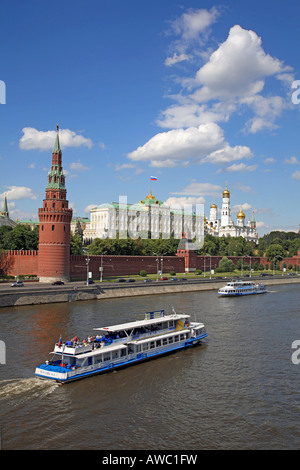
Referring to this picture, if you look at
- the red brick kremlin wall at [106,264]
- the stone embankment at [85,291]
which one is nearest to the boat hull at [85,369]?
the stone embankment at [85,291]

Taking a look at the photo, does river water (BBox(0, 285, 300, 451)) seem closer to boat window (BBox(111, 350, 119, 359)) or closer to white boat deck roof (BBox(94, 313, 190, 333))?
boat window (BBox(111, 350, 119, 359))

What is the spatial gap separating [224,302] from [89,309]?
18953 mm

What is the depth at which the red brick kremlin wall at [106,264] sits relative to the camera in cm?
6831

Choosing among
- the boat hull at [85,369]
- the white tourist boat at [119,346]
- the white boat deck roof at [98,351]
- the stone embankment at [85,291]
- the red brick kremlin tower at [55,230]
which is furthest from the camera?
the red brick kremlin tower at [55,230]

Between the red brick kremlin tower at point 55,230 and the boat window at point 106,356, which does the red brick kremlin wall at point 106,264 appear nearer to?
the red brick kremlin tower at point 55,230

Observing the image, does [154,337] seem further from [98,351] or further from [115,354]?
[98,351]

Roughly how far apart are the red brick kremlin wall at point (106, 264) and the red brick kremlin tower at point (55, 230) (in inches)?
187

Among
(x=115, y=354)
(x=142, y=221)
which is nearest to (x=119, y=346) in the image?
→ (x=115, y=354)

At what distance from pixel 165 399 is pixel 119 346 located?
6.33 meters

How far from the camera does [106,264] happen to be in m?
78.9

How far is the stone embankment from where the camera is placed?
4769 cm

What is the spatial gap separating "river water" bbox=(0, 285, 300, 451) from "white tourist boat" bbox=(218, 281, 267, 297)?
27.6 metres

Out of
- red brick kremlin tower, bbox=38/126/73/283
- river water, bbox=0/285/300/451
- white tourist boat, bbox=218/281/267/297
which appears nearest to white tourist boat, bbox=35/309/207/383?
river water, bbox=0/285/300/451

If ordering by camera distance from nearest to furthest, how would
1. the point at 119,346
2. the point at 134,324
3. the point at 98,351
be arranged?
1. the point at 98,351
2. the point at 119,346
3. the point at 134,324
